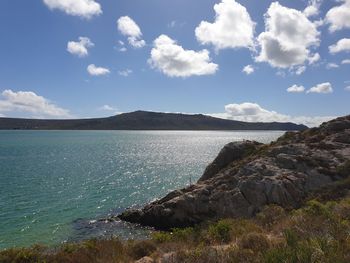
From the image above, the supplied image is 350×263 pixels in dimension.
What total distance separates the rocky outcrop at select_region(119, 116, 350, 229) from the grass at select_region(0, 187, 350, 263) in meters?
10.3

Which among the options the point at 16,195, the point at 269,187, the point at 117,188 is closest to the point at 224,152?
the point at 269,187

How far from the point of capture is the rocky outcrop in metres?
29.8

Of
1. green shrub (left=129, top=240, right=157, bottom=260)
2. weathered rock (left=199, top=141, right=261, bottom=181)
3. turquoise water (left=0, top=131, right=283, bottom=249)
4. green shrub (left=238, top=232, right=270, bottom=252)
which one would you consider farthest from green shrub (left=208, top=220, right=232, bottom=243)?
weathered rock (left=199, top=141, right=261, bottom=181)

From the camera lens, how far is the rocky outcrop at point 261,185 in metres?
29.8

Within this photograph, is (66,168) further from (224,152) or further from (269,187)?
(269,187)

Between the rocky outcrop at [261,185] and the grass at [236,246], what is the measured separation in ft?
33.8

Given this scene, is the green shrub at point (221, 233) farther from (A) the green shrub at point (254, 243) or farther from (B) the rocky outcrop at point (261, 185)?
(B) the rocky outcrop at point (261, 185)

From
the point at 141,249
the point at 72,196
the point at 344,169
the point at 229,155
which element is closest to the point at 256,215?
the point at 141,249

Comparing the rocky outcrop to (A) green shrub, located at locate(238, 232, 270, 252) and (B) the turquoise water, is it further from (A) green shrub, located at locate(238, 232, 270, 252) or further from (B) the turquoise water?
(A) green shrub, located at locate(238, 232, 270, 252)

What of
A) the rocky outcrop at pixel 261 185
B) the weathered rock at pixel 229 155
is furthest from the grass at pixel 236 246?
the weathered rock at pixel 229 155

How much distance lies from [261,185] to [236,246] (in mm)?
19074

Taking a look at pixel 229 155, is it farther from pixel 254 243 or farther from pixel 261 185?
pixel 254 243

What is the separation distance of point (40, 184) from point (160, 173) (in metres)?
24.4

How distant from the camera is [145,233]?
31.7 metres
